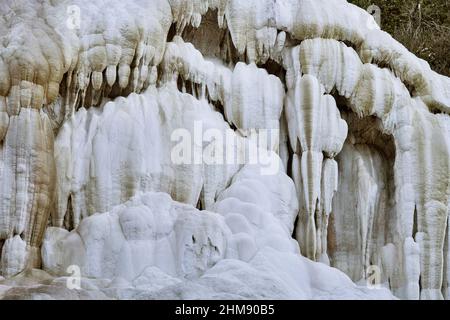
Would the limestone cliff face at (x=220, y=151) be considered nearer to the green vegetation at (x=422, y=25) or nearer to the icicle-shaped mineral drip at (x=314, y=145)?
the icicle-shaped mineral drip at (x=314, y=145)

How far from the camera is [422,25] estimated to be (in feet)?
57.5

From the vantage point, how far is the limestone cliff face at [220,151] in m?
8.74

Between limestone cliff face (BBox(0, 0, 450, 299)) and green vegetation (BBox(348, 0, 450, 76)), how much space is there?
4.83m

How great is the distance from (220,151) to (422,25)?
8863 millimetres

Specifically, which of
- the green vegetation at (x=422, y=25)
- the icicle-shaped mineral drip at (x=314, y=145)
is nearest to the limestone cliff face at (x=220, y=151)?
the icicle-shaped mineral drip at (x=314, y=145)

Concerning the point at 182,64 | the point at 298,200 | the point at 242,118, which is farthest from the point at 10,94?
the point at 298,200

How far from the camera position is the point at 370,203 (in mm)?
10883

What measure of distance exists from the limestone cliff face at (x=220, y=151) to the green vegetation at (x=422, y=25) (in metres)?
4.83

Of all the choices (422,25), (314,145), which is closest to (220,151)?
(314,145)

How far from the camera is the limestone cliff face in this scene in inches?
344

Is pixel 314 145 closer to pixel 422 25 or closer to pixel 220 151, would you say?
pixel 220 151

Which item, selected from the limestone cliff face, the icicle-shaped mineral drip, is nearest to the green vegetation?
the limestone cliff face
